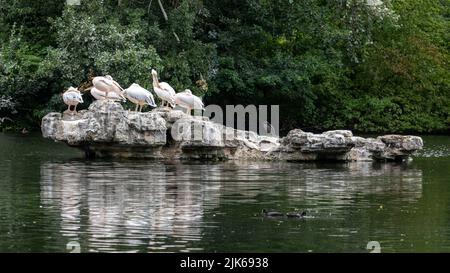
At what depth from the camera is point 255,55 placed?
46.2 metres

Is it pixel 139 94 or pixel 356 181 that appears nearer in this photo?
pixel 356 181

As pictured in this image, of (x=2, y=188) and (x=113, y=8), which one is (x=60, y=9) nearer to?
(x=113, y=8)

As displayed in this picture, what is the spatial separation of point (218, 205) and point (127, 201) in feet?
5.70

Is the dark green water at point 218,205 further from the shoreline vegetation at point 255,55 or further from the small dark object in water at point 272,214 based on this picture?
the shoreline vegetation at point 255,55

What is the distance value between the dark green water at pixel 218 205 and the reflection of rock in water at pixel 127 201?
0.07 ft

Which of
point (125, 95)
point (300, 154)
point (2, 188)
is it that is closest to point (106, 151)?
point (125, 95)

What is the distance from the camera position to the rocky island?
1190 inches

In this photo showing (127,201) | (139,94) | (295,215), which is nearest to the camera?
(295,215)

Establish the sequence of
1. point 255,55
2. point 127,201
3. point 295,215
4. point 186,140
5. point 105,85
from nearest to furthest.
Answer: point 295,215 < point 127,201 < point 186,140 < point 105,85 < point 255,55

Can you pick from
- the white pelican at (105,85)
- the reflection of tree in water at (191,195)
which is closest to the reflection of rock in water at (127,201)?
the reflection of tree in water at (191,195)

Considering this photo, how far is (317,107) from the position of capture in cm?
4928

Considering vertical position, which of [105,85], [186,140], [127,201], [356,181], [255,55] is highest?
[255,55]

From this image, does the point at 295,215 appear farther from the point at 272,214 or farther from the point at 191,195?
the point at 191,195

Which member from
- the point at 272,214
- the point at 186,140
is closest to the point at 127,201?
the point at 272,214
